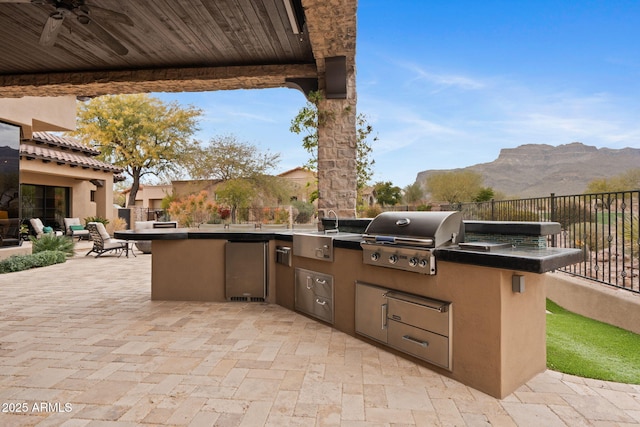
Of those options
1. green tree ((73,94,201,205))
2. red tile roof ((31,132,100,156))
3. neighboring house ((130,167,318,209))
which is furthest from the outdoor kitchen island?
green tree ((73,94,201,205))

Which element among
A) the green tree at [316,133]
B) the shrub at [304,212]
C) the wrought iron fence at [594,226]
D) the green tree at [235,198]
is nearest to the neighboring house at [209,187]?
the green tree at [235,198]

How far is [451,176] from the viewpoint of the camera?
2030cm

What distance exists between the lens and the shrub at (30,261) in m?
6.80

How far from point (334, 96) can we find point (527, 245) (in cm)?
322

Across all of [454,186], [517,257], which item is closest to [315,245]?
[517,257]

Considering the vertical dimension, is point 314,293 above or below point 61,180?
below

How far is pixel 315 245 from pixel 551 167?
42829mm

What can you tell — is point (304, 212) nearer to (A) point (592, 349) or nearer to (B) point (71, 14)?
(B) point (71, 14)

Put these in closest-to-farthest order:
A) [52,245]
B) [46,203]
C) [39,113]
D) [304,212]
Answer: [304,212] → [39,113] → [52,245] → [46,203]

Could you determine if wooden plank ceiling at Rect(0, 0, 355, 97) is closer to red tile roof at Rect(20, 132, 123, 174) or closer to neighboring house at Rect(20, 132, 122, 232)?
red tile roof at Rect(20, 132, 123, 174)

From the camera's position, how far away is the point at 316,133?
4.94 meters

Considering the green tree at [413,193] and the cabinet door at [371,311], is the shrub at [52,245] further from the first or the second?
the green tree at [413,193]

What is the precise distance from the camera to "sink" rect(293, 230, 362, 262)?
3.36 m

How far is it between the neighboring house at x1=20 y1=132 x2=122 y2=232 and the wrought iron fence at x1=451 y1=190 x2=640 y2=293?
1215 centimetres
